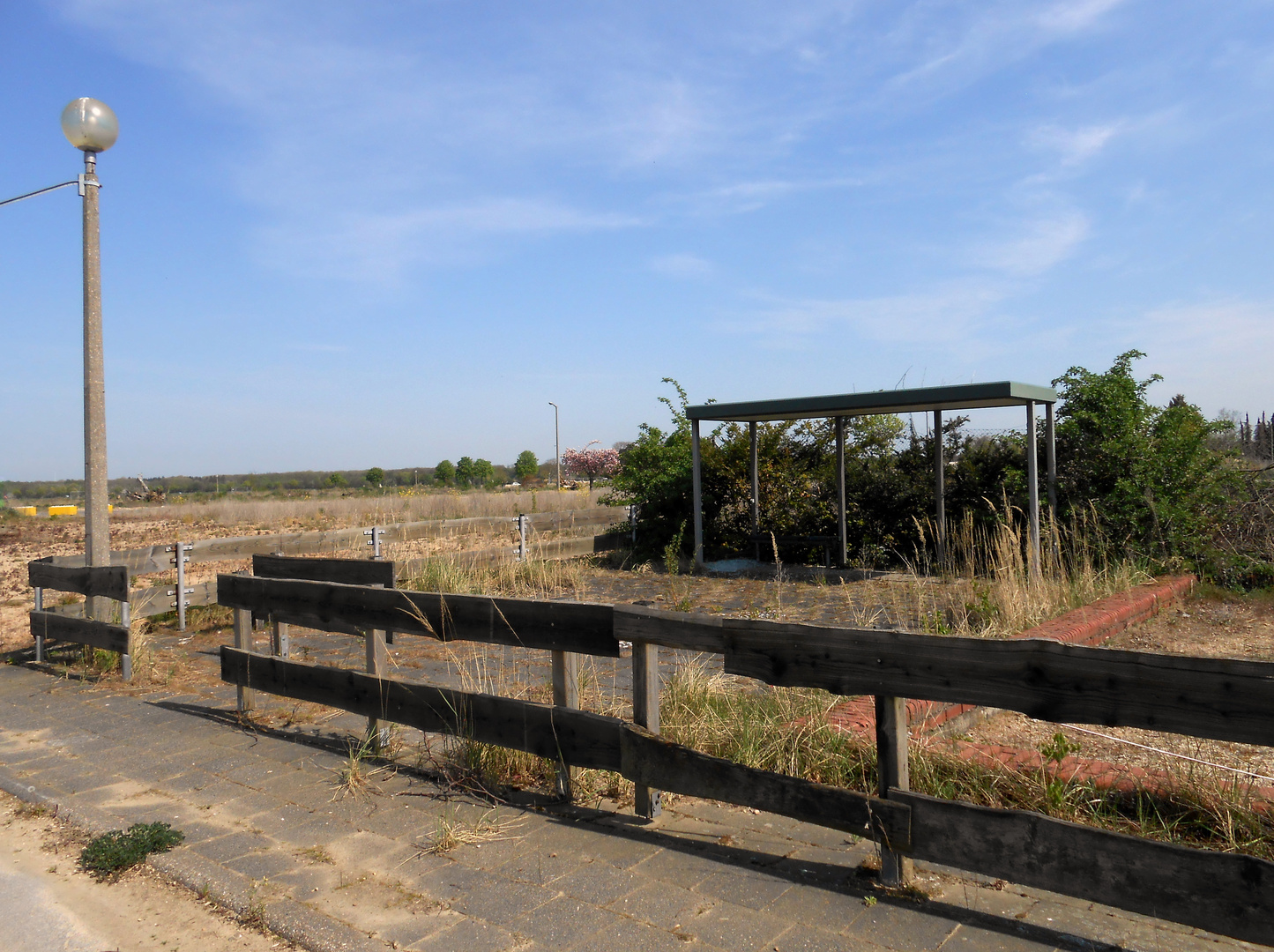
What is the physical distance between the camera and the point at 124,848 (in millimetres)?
3725

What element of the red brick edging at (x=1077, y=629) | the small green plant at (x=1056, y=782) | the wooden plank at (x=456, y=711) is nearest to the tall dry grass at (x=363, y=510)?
the red brick edging at (x=1077, y=629)

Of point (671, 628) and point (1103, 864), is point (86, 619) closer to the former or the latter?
point (671, 628)

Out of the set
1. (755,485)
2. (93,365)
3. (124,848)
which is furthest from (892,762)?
(755,485)

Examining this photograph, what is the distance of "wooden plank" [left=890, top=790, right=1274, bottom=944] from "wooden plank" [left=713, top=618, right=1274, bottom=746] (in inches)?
13.2

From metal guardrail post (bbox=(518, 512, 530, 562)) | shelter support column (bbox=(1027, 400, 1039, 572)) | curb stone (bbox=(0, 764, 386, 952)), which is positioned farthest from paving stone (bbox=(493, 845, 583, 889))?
metal guardrail post (bbox=(518, 512, 530, 562))

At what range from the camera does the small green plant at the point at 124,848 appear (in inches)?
144

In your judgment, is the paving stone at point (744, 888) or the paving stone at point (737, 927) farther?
the paving stone at point (744, 888)

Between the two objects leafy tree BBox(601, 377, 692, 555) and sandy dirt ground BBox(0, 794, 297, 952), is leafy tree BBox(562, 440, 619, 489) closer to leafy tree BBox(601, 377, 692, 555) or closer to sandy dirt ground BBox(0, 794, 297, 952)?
leafy tree BBox(601, 377, 692, 555)

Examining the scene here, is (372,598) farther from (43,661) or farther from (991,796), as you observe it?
(43,661)

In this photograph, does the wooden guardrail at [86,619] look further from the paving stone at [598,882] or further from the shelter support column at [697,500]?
the shelter support column at [697,500]

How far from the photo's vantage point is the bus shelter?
10.5m

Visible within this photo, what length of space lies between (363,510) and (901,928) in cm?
2850

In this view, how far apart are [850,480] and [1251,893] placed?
11676mm

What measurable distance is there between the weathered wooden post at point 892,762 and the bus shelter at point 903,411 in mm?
5928
